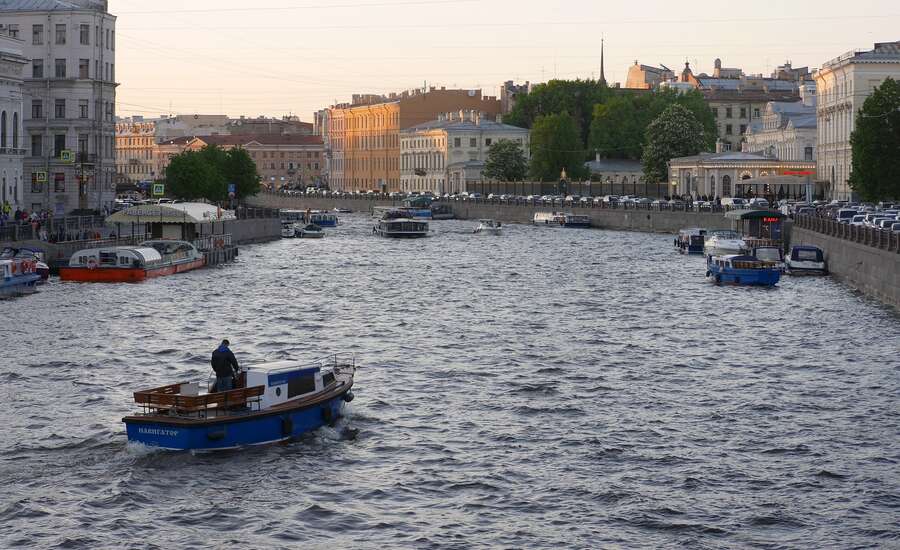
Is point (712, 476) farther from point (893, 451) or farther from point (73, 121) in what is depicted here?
point (73, 121)

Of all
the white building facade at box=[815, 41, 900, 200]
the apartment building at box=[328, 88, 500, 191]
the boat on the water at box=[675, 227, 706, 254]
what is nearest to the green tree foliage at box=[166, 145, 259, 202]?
the boat on the water at box=[675, 227, 706, 254]

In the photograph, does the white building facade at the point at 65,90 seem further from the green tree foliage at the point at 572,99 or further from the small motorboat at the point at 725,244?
the green tree foliage at the point at 572,99

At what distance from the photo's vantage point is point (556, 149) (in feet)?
439

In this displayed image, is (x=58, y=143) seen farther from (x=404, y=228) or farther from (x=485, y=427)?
(x=485, y=427)

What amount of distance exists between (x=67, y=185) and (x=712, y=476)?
6468 cm

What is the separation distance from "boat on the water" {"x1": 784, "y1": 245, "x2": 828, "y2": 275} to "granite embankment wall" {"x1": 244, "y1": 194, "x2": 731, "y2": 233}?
26.8 m

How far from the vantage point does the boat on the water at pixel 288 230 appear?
3954 inches

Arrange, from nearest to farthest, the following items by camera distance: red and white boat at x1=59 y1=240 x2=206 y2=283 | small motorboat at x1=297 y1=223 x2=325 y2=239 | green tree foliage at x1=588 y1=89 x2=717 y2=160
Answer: red and white boat at x1=59 y1=240 x2=206 y2=283
small motorboat at x1=297 y1=223 x2=325 y2=239
green tree foliage at x1=588 y1=89 x2=717 y2=160

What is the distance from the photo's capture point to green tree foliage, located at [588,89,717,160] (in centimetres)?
14238

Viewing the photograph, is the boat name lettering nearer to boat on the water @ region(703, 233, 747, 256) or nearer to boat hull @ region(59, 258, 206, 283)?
boat hull @ region(59, 258, 206, 283)

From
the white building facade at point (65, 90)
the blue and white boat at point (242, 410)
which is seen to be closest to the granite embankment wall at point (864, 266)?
the blue and white boat at point (242, 410)

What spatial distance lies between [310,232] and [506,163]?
47.9m

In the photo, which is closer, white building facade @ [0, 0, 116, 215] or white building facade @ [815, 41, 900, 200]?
white building facade @ [0, 0, 116, 215]

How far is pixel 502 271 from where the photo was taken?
66.8m
